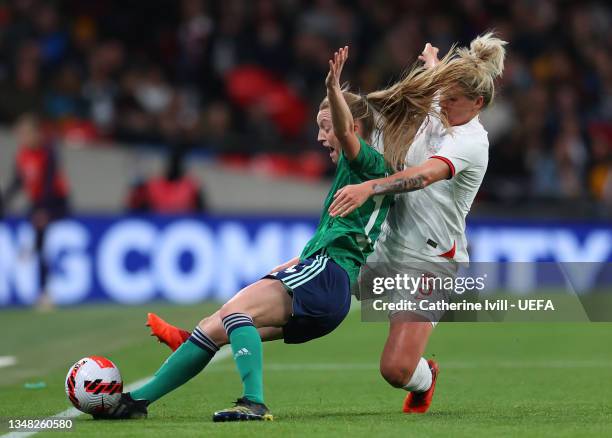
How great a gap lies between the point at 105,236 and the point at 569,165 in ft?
20.3

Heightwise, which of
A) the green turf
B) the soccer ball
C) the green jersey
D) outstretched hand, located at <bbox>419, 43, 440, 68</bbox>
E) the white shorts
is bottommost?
the green turf

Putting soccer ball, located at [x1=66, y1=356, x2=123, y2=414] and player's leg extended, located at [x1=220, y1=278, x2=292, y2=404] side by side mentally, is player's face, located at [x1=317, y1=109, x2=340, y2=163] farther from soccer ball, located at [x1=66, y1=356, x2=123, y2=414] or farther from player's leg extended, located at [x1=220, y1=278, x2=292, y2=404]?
soccer ball, located at [x1=66, y1=356, x2=123, y2=414]

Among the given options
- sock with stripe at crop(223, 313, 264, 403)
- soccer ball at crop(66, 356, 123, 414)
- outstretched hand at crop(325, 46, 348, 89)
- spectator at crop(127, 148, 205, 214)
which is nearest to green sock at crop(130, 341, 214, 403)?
soccer ball at crop(66, 356, 123, 414)

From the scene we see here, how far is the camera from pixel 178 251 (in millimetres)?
16391

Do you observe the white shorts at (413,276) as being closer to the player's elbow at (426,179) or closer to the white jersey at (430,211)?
the white jersey at (430,211)

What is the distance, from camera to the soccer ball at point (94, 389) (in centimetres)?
670

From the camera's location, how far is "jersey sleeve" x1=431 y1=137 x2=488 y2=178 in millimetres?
6816

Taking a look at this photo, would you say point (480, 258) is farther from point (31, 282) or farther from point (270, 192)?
point (31, 282)

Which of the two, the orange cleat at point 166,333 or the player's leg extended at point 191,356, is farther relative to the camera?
the orange cleat at point 166,333

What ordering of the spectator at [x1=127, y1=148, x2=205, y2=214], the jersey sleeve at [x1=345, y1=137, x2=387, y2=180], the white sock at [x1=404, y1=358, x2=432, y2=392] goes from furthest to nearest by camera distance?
1. the spectator at [x1=127, y1=148, x2=205, y2=214]
2. the white sock at [x1=404, y1=358, x2=432, y2=392]
3. the jersey sleeve at [x1=345, y1=137, x2=387, y2=180]

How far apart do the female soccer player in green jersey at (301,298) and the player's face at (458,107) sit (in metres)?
0.58

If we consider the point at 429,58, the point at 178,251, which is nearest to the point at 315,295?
the point at 429,58

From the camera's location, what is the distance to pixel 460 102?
721 cm

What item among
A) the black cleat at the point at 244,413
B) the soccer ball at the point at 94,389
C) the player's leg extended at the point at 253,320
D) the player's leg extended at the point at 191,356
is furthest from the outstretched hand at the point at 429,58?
the soccer ball at the point at 94,389
